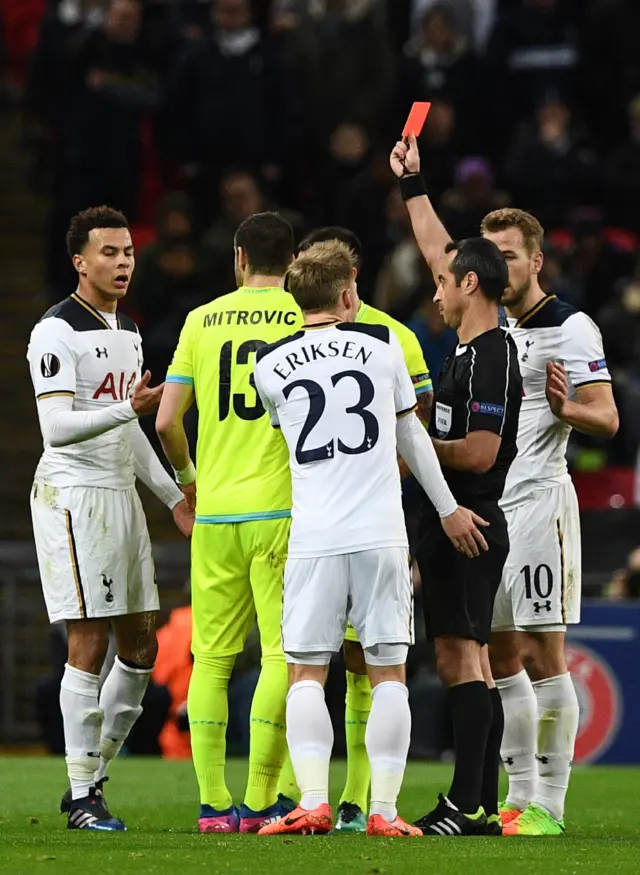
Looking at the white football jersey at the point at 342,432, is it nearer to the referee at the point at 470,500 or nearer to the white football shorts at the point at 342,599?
the white football shorts at the point at 342,599

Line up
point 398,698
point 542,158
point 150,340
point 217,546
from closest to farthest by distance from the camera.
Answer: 1. point 398,698
2. point 217,546
3. point 150,340
4. point 542,158

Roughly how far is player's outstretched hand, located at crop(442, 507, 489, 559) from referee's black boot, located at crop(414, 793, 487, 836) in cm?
98

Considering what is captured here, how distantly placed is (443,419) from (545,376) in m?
0.75

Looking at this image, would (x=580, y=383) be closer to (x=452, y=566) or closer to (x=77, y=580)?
(x=452, y=566)

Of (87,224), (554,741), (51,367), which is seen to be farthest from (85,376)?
(554,741)

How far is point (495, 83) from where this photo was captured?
58.4 feet

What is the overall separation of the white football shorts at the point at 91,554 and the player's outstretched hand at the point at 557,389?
187cm

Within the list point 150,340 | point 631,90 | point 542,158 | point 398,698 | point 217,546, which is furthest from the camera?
point 631,90

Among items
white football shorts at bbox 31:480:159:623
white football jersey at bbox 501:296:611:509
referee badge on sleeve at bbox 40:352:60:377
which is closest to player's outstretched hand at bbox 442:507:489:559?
white football jersey at bbox 501:296:611:509

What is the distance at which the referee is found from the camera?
7.59m

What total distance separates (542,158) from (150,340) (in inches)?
154

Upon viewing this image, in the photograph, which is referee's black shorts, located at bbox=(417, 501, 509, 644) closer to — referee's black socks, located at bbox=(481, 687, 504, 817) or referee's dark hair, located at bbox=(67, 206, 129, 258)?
referee's black socks, located at bbox=(481, 687, 504, 817)

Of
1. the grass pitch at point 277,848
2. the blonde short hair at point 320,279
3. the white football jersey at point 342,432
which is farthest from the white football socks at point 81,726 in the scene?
the blonde short hair at point 320,279

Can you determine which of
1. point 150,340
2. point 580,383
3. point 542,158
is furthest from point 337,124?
point 580,383
